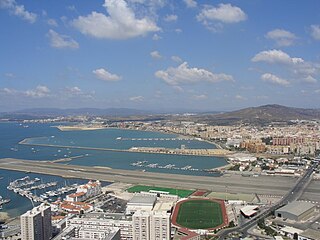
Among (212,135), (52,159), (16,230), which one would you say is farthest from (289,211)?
(212,135)

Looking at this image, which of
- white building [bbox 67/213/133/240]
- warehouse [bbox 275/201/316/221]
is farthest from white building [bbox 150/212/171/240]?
warehouse [bbox 275/201/316/221]

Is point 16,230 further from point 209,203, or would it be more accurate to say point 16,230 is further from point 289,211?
point 289,211

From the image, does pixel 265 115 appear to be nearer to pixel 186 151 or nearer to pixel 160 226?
pixel 186 151

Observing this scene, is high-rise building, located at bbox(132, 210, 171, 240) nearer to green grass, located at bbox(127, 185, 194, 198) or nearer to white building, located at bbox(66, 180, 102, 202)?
white building, located at bbox(66, 180, 102, 202)

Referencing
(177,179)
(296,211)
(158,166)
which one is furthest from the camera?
(158,166)

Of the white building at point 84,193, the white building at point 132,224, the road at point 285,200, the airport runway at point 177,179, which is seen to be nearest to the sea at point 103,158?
the airport runway at point 177,179

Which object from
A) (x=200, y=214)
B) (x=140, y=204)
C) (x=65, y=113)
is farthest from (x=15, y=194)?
(x=65, y=113)

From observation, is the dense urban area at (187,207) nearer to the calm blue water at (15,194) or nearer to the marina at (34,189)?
the marina at (34,189)
